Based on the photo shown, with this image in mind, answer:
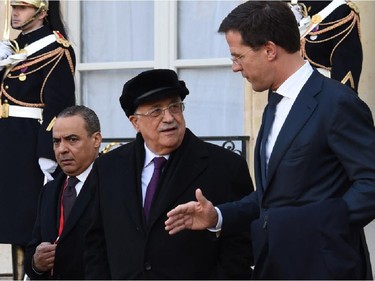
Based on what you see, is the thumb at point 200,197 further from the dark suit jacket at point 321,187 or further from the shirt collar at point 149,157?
the shirt collar at point 149,157

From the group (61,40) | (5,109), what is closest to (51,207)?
(5,109)

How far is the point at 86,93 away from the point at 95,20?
0.56 m

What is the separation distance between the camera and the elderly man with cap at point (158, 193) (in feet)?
17.4

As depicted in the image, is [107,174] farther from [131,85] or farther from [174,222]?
[174,222]

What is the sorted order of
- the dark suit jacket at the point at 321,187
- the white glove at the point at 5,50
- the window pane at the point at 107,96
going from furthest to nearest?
the window pane at the point at 107,96
the white glove at the point at 5,50
the dark suit jacket at the point at 321,187

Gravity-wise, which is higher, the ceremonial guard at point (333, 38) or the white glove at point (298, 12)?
the white glove at point (298, 12)

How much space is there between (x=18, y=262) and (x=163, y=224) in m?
2.35

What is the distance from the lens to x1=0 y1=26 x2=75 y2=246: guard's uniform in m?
7.52

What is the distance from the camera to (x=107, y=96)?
31.3 feet

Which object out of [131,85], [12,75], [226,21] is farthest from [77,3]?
[226,21]

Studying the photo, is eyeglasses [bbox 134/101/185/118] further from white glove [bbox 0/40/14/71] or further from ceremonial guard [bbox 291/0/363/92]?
white glove [bbox 0/40/14/71]

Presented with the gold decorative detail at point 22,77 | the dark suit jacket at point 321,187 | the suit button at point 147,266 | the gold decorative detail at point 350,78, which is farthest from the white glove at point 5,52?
the dark suit jacket at point 321,187

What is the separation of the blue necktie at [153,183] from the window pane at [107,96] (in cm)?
395

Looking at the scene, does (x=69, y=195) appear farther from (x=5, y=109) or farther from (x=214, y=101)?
(x=214, y=101)
